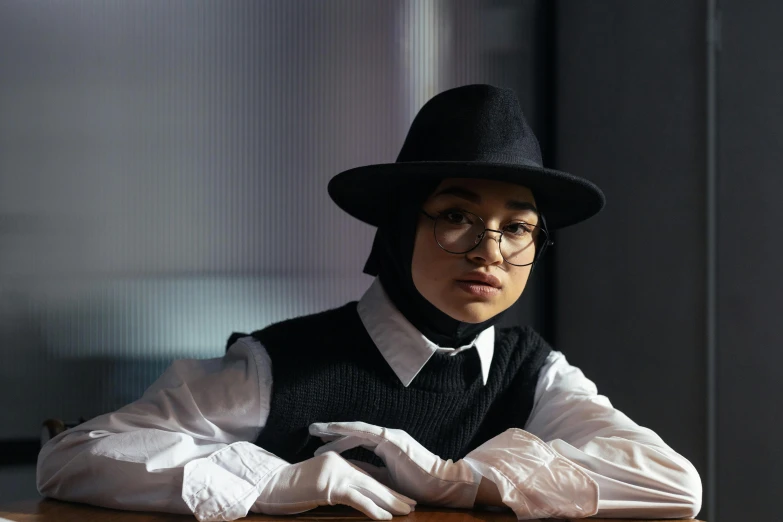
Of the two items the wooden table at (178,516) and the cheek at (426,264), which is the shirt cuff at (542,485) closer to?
the wooden table at (178,516)

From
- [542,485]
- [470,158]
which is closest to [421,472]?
[542,485]

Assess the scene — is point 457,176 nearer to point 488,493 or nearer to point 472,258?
point 472,258

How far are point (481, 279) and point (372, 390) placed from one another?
0.29m

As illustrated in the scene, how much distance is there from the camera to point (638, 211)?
2170mm

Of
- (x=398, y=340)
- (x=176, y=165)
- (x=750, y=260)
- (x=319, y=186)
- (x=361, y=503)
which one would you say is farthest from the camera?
(x=319, y=186)

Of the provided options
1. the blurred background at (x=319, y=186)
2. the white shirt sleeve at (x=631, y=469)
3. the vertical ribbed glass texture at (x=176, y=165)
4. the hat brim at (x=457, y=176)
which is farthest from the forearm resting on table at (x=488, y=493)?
the vertical ribbed glass texture at (x=176, y=165)

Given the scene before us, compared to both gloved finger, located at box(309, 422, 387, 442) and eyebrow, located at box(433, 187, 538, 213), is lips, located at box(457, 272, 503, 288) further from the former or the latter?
gloved finger, located at box(309, 422, 387, 442)

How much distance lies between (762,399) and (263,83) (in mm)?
1391

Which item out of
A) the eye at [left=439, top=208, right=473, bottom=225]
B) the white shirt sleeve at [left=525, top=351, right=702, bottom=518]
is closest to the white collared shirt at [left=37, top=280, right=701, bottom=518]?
the white shirt sleeve at [left=525, top=351, right=702, bottom=518]

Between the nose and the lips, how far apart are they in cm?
2

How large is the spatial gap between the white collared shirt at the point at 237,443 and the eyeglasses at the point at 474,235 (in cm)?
20

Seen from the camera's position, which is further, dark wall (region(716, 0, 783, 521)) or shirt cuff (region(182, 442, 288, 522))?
dark wall (region(716, 0, 783, 521))

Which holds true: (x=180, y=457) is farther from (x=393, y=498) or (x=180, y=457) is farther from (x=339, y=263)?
(x=339, y=263)

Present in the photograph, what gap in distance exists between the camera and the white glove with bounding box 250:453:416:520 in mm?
1233
